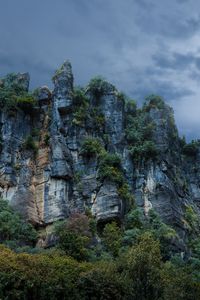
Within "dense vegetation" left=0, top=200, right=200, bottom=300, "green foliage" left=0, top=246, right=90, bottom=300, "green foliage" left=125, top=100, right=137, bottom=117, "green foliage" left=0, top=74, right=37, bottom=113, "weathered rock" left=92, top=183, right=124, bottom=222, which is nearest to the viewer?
"green foliage" left=0, top=246, right=90, bottom=300

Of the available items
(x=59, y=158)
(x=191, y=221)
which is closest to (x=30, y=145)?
(x=59, y=158)

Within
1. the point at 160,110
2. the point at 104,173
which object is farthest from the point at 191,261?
the point at 160,110

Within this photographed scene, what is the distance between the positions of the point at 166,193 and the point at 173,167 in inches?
233

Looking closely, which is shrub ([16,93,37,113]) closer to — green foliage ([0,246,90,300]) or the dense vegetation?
the dense vegetation

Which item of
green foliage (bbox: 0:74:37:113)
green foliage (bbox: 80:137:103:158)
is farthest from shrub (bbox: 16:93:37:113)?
green foliage (bbox: 80:137:103:158)

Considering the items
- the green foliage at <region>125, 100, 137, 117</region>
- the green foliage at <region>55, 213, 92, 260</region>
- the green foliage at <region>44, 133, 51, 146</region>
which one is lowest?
the green foliage at <region>55, 213, 92, 260</region>

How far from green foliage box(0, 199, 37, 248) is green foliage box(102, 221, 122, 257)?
21.1 ft

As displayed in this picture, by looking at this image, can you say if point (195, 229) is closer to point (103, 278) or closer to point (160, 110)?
point (160, 110)

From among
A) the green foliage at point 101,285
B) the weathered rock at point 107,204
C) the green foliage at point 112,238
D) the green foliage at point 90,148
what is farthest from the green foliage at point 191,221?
the green foliage at point 101,285

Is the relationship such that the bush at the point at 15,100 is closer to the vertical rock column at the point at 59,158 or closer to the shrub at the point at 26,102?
the shrub at the point at 26,102

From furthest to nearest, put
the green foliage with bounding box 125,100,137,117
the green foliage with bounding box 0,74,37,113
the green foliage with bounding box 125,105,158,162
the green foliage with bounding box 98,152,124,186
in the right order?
the green foliage with bounding box 125,100,137,117, the green foliage with bounding box 125,105,158,162, the green foliage with bounding box 0,74,37,113, the green foliage with bounding box 98,152,124,186

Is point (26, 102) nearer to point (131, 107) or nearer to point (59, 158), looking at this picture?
point (59, 158)

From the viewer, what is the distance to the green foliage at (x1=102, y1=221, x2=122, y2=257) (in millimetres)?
43938

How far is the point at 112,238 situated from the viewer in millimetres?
44500
